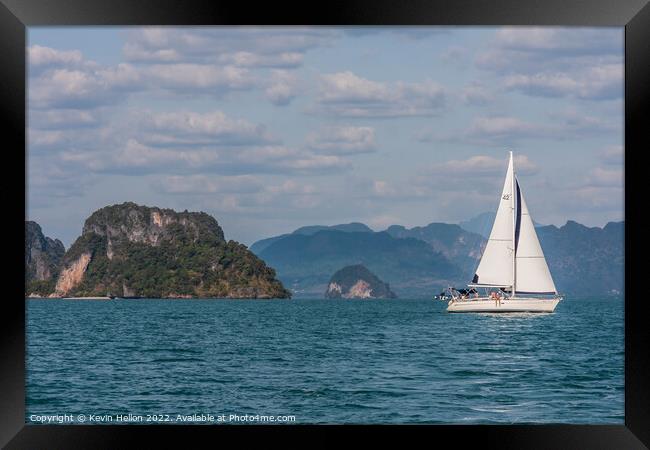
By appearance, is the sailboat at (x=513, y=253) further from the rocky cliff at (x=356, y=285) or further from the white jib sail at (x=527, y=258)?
the rocky cliff at (x=356, y=285)

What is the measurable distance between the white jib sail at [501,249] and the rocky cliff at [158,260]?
75139mm

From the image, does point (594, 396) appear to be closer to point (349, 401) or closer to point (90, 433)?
point (349, 401)

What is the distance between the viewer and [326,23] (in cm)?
740

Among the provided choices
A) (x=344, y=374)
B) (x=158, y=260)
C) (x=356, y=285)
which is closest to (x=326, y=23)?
(x=344, y=374)

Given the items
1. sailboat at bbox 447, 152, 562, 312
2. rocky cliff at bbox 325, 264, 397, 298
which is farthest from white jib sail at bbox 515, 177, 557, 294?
rocky cliff at bbox 325, 264, 397, 298

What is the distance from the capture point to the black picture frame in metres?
7.15

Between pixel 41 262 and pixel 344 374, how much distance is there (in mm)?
113374

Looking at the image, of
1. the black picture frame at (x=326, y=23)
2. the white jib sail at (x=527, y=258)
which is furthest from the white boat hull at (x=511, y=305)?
the black picture frame at (x=326, y=23)

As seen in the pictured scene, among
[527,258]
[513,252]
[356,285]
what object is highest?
[513,252]

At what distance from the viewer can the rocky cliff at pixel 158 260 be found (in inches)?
4690

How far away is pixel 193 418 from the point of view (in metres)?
16.2

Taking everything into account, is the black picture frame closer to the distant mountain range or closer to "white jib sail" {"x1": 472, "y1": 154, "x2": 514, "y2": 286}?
"white jib sail" {"x1": 472, "y1": 154, "x2": 514, "y2": 286}

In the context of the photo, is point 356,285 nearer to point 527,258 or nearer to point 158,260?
point 158,260

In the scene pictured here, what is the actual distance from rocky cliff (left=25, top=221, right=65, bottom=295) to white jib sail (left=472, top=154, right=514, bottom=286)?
3717 inches
